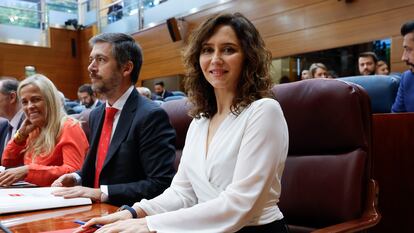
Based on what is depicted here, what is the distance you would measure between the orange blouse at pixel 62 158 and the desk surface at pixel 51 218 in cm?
59

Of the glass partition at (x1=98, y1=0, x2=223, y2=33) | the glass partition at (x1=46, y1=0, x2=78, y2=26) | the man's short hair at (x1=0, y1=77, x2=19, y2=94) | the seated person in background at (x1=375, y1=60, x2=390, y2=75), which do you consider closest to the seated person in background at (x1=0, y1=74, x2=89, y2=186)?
the man's short hair at (x1=0, y1=77, x2=19, y2=94)

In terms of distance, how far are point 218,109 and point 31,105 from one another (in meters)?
1.29

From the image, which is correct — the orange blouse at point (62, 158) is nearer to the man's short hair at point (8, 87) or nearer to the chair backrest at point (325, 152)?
the man's short hair at point (8, 87)

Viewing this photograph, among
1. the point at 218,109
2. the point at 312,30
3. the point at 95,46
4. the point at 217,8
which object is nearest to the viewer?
the point at 218,109

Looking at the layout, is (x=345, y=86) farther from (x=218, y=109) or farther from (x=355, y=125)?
(x=218, y=109)

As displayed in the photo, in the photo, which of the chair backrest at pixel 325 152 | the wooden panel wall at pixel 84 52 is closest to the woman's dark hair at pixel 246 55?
the chair backrest at pixel 325 152

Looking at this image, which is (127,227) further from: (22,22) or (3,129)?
(22,22)

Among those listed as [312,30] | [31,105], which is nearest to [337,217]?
[31,105]

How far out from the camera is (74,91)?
10945 millimetres

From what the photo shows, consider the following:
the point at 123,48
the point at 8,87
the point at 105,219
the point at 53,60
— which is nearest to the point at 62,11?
the point at 53,60

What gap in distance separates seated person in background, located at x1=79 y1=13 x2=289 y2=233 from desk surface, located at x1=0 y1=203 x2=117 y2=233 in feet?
0.36

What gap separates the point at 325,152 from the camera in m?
1.41

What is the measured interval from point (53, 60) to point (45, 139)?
9135mm

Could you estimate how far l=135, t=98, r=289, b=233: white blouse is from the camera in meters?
1.00
